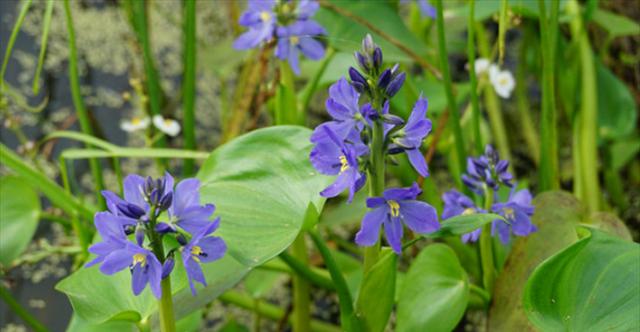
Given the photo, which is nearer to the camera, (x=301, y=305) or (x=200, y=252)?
(x=200, y=252)

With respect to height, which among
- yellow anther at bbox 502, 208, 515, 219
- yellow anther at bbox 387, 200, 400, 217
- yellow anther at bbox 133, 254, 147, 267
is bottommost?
yellow anther at bbox 502, 208, 515, 219

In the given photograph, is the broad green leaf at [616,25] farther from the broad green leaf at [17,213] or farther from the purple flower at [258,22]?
the broad green leaf at [17,213]

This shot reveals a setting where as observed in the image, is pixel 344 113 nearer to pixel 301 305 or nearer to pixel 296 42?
pixel 296 42

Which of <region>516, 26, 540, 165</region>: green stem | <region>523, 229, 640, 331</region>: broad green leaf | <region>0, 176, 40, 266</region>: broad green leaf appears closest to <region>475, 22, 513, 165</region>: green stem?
<region>516, 26, 540, 165</region>: green stem

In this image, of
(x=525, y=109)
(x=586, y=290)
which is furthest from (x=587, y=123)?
(x=586, y=290)

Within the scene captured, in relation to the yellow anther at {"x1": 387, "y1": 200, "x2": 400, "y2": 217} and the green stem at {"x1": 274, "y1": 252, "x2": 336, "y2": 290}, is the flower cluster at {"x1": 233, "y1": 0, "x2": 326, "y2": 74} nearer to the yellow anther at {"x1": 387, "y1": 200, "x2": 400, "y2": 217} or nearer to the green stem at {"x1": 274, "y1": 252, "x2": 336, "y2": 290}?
Answer: the green stem at {"x1": 274, "y1": 252, "x2": 336, "y2": 290}

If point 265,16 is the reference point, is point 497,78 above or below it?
below

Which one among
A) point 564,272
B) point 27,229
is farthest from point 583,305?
point 27,229
